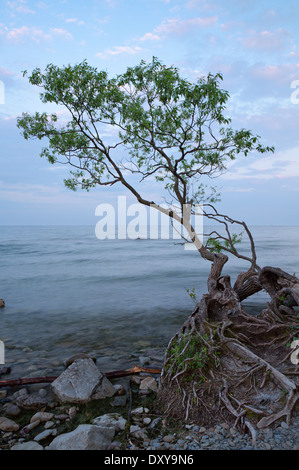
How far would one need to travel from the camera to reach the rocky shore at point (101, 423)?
15.9 ft

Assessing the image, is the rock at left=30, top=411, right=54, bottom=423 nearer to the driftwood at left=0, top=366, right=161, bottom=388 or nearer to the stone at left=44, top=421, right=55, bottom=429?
the stone at left=44, top=421, right=55, bottom=429

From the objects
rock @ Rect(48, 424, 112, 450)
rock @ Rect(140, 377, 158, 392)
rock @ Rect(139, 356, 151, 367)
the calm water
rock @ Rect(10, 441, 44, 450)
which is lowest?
the calm water

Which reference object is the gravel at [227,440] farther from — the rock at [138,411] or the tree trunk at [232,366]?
the rock at [138,411]

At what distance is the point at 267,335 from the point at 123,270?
87.1ft

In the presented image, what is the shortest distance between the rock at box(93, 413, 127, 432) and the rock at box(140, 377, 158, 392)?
3.72 feet

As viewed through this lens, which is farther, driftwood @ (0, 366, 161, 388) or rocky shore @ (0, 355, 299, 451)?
driftwood @ (0, 366, 161, 388)

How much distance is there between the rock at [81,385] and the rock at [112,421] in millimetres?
745

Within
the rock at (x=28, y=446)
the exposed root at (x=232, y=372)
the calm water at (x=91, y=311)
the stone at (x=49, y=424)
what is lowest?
the calm water at (x=91, y=311)

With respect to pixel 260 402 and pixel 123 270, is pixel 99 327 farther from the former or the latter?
pixel 123 270

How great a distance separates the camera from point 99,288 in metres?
23.7

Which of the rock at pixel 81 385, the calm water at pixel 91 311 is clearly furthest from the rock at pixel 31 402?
the calm water at pixel 91 311

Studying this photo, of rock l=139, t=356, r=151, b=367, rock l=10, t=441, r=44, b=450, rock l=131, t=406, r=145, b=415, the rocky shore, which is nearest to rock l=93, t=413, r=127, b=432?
the rocky shore

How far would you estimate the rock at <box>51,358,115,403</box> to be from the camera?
656cm

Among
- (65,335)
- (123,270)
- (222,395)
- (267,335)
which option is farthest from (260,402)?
(123,270)
